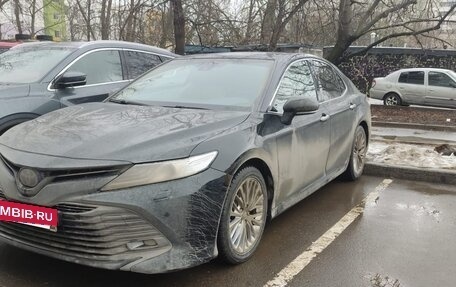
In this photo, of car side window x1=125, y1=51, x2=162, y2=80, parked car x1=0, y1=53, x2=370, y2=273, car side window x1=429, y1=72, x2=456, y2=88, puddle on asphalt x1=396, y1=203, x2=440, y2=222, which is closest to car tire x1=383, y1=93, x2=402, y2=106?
car side window x1=429, y1=72, x2=456, y2=88

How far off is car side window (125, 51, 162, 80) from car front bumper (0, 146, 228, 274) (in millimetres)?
3521

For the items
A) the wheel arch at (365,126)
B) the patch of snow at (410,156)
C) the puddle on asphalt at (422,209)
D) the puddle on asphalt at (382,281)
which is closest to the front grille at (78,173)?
the puddle on asphalt at (382,281)

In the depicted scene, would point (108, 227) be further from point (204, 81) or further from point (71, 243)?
point (204, 81)

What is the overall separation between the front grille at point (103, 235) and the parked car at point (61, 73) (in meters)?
2.30

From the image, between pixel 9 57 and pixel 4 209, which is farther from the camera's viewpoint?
pixel 9 57

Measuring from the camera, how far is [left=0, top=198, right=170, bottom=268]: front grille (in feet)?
9.59

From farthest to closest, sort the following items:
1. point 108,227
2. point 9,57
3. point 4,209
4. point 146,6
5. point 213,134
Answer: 1. point 146,6
2. point 9,57
3. point 213,134
4. point 4,209
5. point 108,227

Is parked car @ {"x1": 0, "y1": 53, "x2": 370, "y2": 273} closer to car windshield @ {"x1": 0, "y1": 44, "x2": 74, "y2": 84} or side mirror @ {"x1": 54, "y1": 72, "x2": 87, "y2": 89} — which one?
side mirror @ {"x1": 54, "y1": 72, "x2": 87, "y2": 89}

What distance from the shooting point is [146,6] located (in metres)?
13.3

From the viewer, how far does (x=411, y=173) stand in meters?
6.41

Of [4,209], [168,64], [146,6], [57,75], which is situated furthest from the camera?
[146,6]

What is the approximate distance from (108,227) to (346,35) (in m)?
11.7

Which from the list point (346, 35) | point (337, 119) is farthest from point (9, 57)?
point (346, 35)

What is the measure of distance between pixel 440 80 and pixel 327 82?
14148 mm
